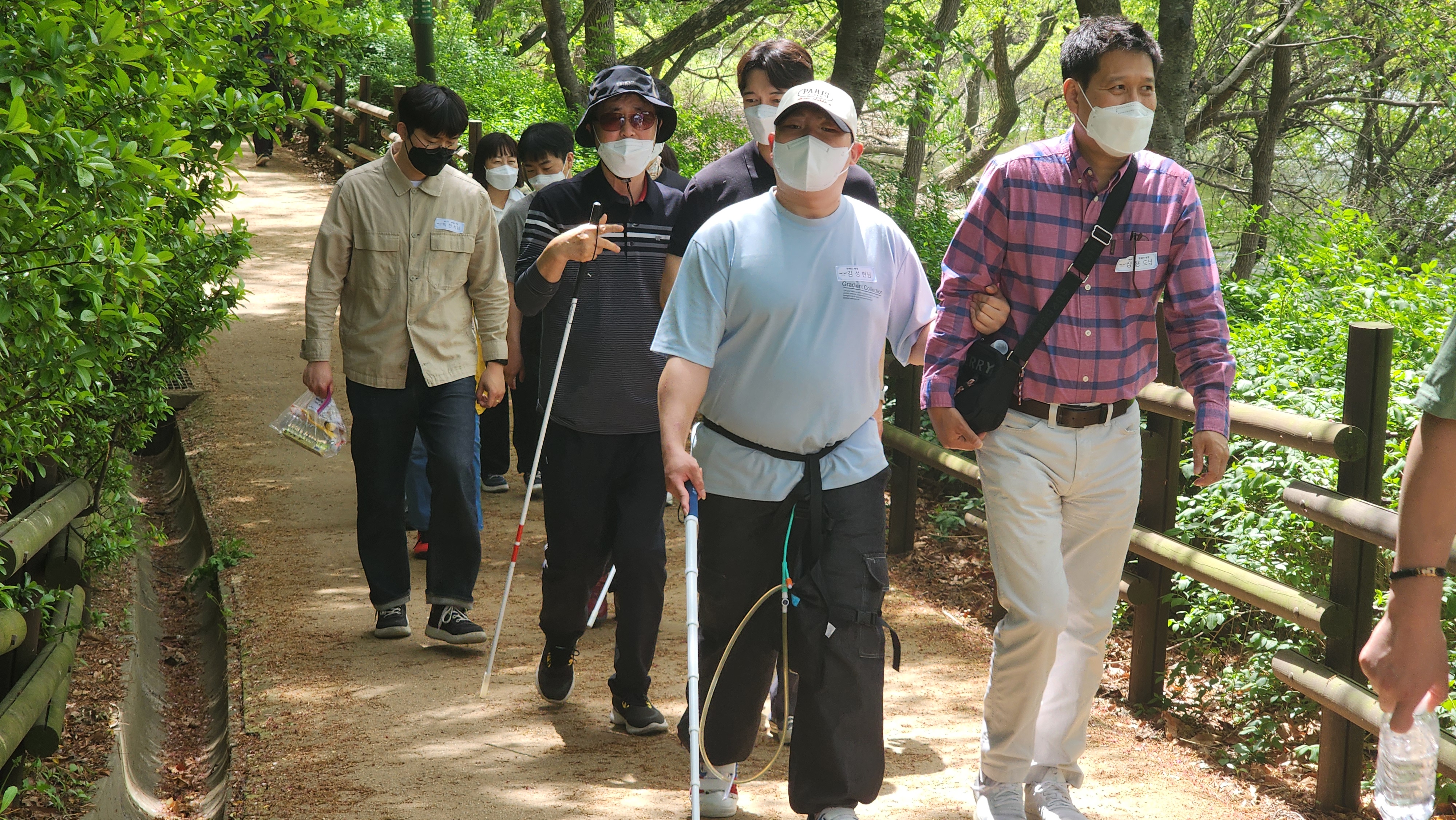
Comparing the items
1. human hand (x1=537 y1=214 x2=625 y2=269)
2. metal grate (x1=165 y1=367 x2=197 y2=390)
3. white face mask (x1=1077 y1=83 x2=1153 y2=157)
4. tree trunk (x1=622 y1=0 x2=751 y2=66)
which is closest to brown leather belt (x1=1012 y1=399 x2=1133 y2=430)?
white face mask (x1=1077 y1=83 x2=1153 y2=157)

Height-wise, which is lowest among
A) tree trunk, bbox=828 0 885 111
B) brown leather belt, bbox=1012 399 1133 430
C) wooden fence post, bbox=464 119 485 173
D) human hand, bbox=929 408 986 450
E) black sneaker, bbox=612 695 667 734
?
black sneaker, bbox=612 695 667 734

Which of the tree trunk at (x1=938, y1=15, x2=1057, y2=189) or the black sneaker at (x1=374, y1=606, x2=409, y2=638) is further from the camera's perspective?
the tree trunk at (x1=938, y1=15, x2=1057, y2=189)

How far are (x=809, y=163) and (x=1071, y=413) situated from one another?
1.04m

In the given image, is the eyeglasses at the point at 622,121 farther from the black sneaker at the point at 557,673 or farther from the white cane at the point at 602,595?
the black sneaker at the point at 557,673

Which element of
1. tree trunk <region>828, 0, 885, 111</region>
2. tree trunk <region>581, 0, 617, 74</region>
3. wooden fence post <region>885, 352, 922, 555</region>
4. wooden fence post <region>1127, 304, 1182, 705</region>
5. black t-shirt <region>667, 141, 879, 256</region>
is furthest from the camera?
tree trunk <region>581, 0, 617, 74</region>

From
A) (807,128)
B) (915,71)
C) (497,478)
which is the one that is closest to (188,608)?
(497,478)

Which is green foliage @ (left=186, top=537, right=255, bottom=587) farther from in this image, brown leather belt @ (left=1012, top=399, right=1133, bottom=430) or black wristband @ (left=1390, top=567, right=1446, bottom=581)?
black wristband @ (left=1390, top=567, right=1446, bottom=581)

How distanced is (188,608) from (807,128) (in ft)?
15.8

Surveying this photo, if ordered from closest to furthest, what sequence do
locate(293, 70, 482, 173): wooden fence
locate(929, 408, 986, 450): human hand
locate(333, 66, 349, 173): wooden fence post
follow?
locate(929, 408, 986, 450): human hand < locate(293, 70, 482, 173): wooden fence < locate(333, 66, 349, 173): wooden fence post

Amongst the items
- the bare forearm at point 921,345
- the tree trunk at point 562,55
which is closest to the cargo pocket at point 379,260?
the bare forearm at point 921,345

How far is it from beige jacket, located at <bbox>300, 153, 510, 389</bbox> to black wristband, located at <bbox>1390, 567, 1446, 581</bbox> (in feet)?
13.2

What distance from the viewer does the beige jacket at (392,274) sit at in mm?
5195

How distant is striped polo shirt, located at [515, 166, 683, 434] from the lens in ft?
14.6

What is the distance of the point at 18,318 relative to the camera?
2.77 metres
